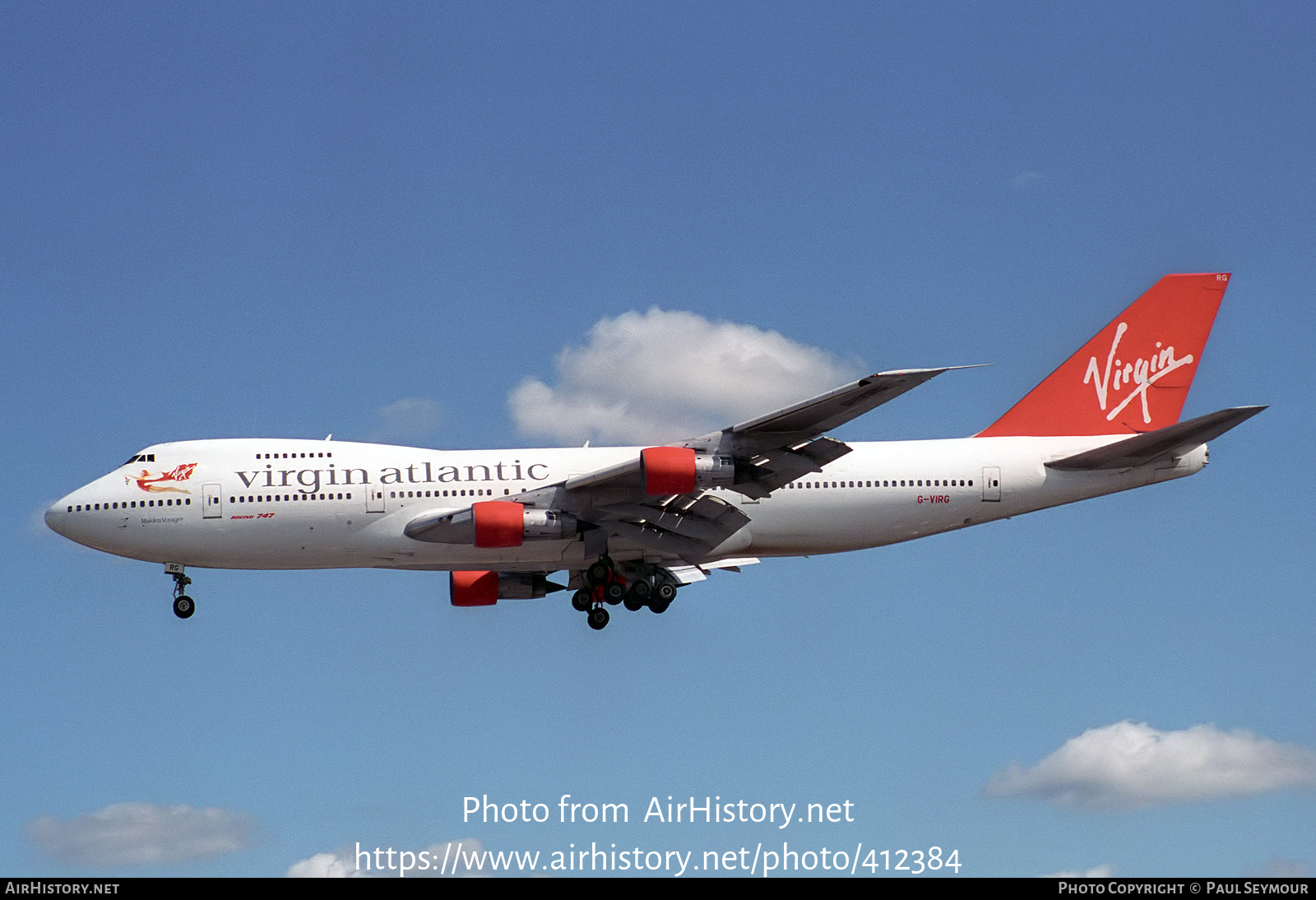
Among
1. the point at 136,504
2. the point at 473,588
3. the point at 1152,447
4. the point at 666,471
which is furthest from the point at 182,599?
the point at 1152,447

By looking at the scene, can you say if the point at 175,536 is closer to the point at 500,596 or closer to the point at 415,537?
the point at 415,537

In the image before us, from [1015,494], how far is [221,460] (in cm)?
1741

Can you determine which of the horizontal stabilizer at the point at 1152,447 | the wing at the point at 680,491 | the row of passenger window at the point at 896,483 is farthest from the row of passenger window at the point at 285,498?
the horizontal stabilizer at the point at 1152,447

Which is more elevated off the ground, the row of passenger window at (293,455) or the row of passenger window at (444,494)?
the row of passenger window at (293,455)

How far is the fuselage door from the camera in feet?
105

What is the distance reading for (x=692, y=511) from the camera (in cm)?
3189

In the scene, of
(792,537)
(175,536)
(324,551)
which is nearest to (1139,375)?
(792,537)

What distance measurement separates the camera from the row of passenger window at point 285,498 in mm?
32062

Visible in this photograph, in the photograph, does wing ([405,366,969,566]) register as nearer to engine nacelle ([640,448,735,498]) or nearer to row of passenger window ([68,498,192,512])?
engine nacelle ([640,448,735,498])

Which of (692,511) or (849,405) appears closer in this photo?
(849,405)

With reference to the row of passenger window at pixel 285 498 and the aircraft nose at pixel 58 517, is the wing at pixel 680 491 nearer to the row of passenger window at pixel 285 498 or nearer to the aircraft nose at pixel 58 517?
the row of passenger window at pixel 285 498

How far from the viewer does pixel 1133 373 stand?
35469 mm

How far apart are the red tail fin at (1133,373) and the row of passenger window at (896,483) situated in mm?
2274

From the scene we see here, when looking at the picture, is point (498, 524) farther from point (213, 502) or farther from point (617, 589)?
point (213, 502)
